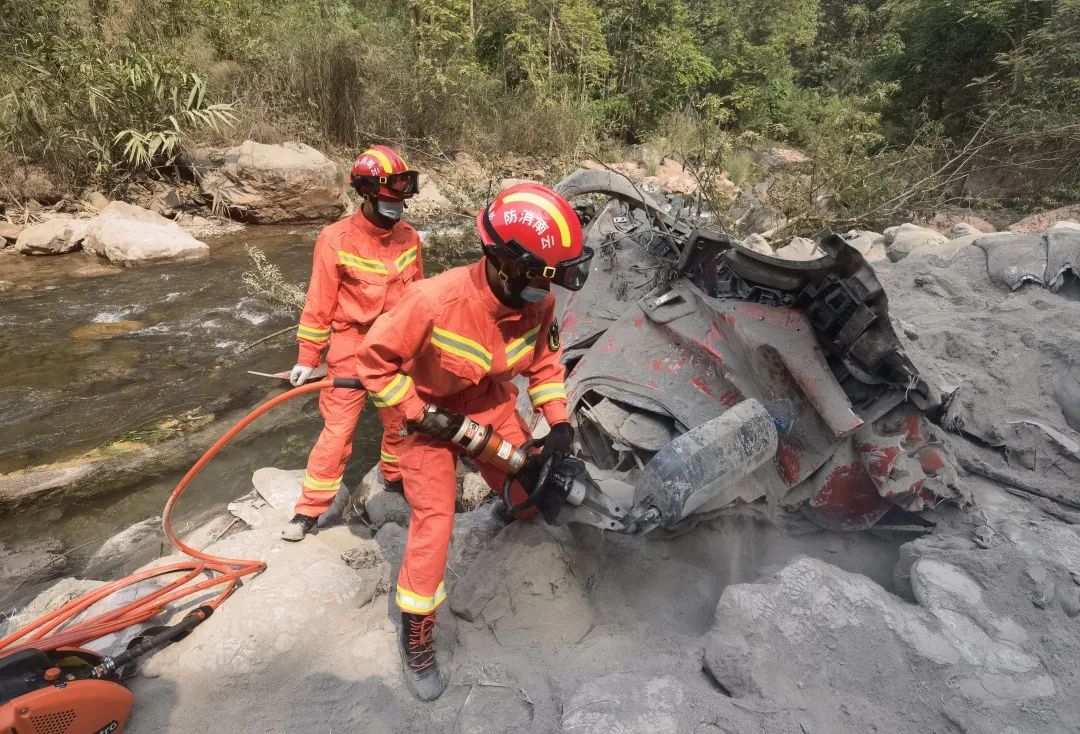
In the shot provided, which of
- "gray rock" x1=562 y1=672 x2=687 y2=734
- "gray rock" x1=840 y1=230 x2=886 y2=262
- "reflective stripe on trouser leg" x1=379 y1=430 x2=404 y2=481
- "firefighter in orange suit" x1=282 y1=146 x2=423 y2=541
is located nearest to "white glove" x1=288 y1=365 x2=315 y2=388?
Answer: "firefighter in orange suit" x1=282 y1=146 x2=423 y2=541

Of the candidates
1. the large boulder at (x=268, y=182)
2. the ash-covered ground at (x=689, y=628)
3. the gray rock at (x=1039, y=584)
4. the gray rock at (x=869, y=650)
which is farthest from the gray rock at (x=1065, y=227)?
the large boulder at (x=268, y=182)

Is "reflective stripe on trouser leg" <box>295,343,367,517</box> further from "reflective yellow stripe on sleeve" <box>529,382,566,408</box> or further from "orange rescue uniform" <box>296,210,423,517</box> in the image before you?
"reflective yellow stripe on sleeve" <box>529,382,566,408</box>

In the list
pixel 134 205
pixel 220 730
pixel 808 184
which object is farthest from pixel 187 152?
pixel 220 730

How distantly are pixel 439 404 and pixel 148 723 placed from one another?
1.48 metres

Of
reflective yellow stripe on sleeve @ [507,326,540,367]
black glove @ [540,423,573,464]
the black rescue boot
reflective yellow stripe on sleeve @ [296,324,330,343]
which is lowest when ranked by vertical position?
the black rescue boot

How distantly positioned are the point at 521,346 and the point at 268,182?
29.5ft

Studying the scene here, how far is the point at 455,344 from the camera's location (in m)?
2.16

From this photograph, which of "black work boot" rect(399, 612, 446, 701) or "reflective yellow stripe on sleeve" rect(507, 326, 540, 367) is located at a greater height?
"reflective yellow stripe on sleeve" rect(507, 326, 540, 367)

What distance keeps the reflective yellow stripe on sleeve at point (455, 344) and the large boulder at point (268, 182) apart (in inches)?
350

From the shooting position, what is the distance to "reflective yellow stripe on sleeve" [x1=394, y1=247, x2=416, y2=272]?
11.4ft

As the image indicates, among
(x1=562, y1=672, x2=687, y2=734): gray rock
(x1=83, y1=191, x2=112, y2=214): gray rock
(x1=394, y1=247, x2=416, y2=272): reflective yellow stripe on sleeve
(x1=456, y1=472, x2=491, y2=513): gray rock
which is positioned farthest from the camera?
(x1=83, y1=191, x2=112, y2=214): gray rock

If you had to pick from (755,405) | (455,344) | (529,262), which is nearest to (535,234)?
(529,262)

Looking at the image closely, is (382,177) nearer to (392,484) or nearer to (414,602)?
(392,484)

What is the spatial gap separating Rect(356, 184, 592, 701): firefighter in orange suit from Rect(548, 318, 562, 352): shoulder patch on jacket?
0.14 feet
